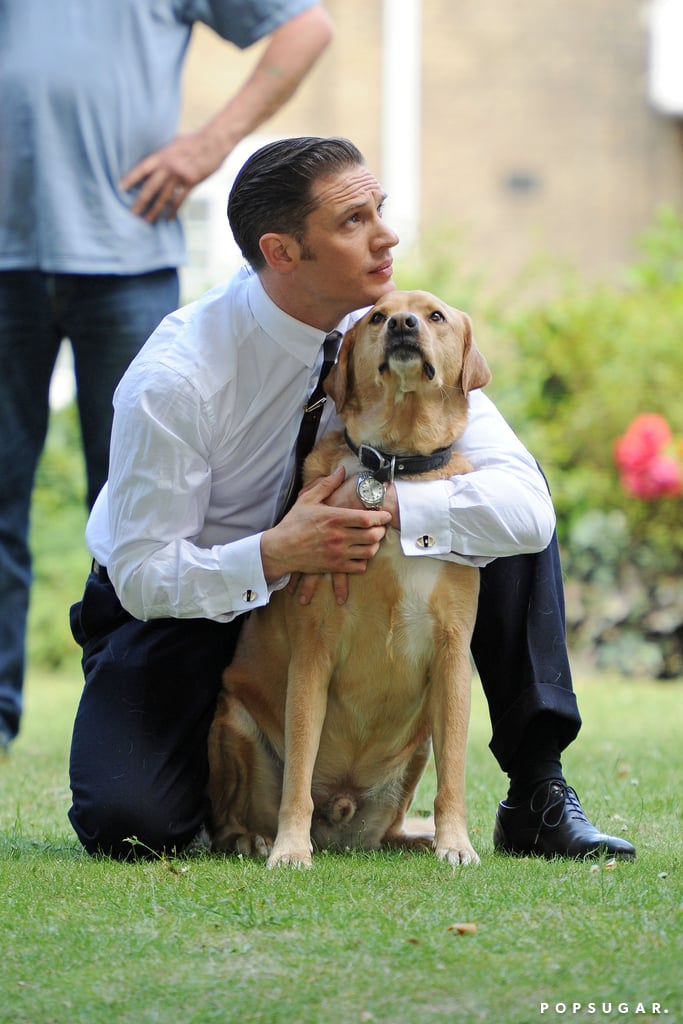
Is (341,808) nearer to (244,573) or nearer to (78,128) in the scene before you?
(244,573)

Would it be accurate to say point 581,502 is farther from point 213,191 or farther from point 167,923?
point 167,923

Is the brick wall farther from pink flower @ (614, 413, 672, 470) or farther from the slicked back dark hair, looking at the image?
the slicked back dark hair

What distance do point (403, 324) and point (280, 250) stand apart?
336mm

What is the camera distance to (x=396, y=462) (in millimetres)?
3203

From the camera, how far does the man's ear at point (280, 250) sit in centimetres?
320

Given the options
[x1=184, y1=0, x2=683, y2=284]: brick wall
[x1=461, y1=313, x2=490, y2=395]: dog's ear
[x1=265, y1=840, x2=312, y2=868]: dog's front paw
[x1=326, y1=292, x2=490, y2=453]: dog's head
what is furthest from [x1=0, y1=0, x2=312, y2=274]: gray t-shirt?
[x1=184, y1=0, x2=683, y2=284]: brick wall

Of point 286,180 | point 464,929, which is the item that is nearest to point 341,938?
point 464,929

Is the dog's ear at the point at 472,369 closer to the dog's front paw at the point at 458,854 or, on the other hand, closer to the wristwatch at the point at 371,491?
the wristwatch at the point at 371,491

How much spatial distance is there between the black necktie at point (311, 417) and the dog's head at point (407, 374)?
1.5 inches

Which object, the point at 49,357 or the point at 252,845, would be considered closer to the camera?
the point at 252,845

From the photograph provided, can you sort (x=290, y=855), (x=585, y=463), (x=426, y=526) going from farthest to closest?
(x=585, y=463), (x=426, y=526), (x=290, y=855)

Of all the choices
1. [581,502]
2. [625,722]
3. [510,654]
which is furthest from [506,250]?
[510,654]

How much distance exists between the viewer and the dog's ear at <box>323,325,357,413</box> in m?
3.35

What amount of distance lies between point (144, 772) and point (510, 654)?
899 millimetres
